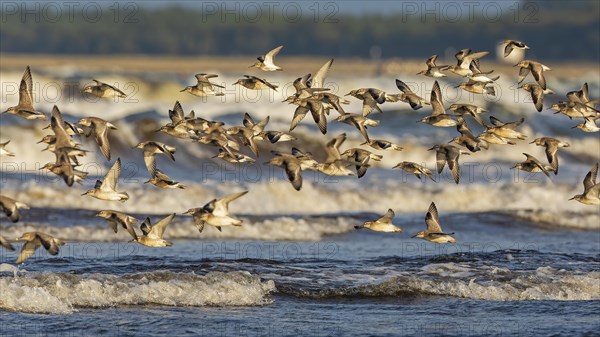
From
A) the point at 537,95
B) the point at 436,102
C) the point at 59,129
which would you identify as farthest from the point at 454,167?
the point at 59,129

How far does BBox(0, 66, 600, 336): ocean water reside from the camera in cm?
1767

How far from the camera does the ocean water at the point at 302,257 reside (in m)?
17.7

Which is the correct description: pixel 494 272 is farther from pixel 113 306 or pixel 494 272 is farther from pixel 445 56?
pixel 445 56

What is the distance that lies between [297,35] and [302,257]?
6442 inches

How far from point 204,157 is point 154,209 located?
9.16 m

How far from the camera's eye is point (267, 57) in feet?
67.5

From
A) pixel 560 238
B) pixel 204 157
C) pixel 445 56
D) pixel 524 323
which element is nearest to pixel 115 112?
pixel 204 157

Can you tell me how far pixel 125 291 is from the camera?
1862 cm

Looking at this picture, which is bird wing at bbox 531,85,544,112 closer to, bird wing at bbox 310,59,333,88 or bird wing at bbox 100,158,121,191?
bird wing at bbox 310,59,333,88

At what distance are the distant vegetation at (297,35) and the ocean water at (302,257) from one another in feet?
449

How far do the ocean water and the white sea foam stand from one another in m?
0.03

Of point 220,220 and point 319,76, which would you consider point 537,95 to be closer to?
point 319,76

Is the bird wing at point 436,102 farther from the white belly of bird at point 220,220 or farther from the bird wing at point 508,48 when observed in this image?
the white belly of bird at point 220,220

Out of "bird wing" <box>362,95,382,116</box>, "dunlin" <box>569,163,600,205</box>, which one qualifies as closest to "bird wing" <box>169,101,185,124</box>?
"bird wing" <box>362,95,382,116</box>
